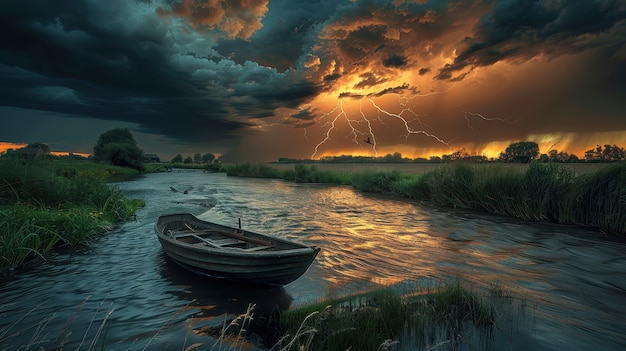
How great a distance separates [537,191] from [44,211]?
21806 millimetres

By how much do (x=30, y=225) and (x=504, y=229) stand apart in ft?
59.1

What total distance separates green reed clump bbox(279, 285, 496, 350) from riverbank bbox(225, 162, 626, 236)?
38.1ft

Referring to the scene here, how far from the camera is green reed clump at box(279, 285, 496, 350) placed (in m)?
4.41

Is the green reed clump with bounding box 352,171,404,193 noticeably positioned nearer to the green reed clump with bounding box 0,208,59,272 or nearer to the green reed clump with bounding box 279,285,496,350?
the green reed clump with bounding box 279,285,496,350

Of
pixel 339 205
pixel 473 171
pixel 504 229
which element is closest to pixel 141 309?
pixel 504 229

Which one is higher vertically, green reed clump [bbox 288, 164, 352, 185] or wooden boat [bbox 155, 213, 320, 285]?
green reed clump [bbox 288, 164, 352, 185]

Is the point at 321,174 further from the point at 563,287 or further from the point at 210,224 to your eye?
the point at 563,287

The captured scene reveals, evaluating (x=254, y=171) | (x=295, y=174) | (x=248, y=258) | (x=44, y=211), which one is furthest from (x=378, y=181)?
(x=254, y=171)

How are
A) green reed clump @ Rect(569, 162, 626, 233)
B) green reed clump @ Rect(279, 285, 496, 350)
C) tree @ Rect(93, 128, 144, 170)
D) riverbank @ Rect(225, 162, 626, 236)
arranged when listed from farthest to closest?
tree @ Rect(93, 128, 144, 170)
riverbank @ Rect(225, 162, 626, 236)
green reed clump @ Rect(569, 162, 626, 233)
green reed clump @ Rect(279, 285, 496, 350)

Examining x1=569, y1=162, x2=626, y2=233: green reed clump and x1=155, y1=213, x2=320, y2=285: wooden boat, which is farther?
x1=569, y1=162, x2=626, y2=233: green reed clump

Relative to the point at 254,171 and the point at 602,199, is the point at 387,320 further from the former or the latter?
the point at 254,171

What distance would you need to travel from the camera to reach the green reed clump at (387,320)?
14.5ft

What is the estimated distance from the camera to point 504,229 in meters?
13.8

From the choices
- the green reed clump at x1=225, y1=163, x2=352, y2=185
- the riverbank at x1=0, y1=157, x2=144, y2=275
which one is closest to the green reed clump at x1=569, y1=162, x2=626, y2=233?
the riverbank at x1=0, y1=157, x2=144, y2=275
